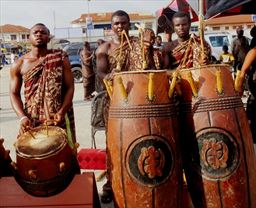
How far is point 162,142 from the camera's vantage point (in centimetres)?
263

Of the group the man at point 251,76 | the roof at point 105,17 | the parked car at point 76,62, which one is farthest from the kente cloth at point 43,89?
the roof at point 105,17

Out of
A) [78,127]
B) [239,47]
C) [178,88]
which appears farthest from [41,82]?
[239,47]

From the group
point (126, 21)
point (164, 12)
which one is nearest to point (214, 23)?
point (164, 12)

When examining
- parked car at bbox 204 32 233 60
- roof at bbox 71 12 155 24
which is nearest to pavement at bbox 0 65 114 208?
parked car at bbox 204 32 233 60

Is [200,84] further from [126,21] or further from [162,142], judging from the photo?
[126,21]

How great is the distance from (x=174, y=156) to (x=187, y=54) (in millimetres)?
1376

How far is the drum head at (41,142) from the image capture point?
2758 mm

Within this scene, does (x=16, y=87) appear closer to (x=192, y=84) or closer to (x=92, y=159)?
(x=92, y=159)

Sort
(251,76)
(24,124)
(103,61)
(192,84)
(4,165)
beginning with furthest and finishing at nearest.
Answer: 1. (251,76)
2. (103,61)
3. (24,124)
4. (4,165)
5. (192,84)

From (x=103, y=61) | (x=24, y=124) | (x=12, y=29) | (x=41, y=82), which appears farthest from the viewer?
(x=12, y=29)

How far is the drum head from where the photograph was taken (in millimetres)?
2758

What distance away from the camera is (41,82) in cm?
357

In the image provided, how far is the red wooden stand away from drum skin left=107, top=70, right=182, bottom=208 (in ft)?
0.87

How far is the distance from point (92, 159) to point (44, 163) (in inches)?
85.4
